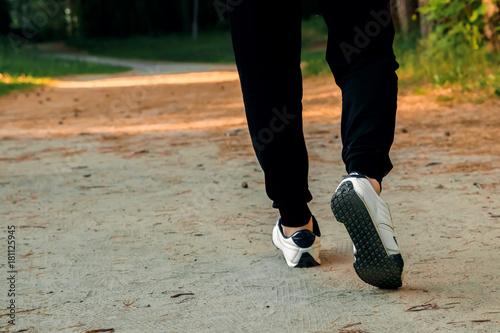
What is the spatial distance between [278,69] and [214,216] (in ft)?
3.34

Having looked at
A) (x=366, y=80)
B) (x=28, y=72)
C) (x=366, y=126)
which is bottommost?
(x=28, y=72)

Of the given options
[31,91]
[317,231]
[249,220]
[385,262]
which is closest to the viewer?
[385,262]

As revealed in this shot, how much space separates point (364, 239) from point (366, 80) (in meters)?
0.43

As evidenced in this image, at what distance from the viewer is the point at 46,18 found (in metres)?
42.1

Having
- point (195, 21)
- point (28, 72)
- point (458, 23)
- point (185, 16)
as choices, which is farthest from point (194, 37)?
point (458, 23)

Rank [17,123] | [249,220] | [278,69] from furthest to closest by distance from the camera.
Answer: [17,123], [249,220], [278,69]

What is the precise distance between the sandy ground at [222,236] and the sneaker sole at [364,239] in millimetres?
80

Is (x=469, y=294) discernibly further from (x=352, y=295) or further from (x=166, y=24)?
(x=166, y=24)

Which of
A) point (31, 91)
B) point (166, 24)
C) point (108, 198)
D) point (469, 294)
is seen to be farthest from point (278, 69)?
point (166, 24)

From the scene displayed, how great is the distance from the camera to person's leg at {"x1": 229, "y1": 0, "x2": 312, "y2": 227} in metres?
1.90

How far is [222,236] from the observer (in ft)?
8.20

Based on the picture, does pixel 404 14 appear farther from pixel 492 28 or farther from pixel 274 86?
pixel 274 86

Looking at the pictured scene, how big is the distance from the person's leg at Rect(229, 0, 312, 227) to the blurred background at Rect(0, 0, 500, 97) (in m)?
0.14

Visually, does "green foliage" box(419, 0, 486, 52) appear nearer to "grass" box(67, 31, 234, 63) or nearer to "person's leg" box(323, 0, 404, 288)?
"person's leg" box(323, 0, 404, 288)
